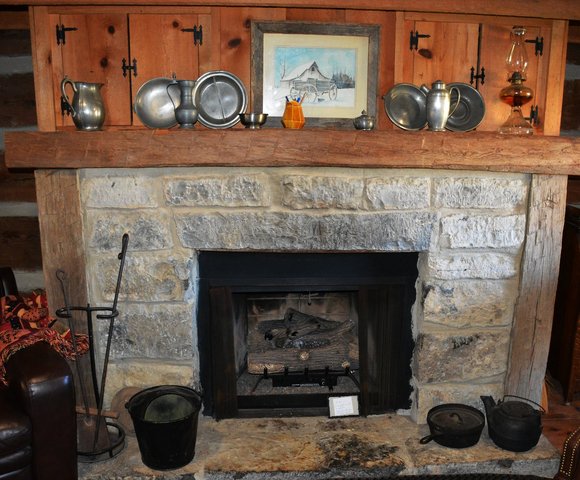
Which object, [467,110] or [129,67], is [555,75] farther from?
[129,67]

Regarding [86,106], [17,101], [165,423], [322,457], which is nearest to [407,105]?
[86,106]

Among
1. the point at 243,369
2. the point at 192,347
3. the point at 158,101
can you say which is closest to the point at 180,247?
the point at 192,347

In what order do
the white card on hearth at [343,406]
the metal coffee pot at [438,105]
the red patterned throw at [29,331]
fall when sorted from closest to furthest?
the red patterned throw at [29,331] → the metal coffee pot at [438,105] → the white card on hearth at [343,406]

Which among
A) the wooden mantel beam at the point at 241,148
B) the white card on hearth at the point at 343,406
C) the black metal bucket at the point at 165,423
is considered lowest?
the white card on hearth at the point at 343,406

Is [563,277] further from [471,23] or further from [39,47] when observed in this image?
[39,47]

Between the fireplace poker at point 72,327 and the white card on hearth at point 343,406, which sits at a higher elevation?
the fireplace poker at point 72,327

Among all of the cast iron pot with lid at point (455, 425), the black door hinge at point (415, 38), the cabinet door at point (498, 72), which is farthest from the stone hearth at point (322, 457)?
the black door hinge at point (415, 38)

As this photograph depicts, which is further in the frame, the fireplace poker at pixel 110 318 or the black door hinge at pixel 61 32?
the black door hinge at pixel 61 32

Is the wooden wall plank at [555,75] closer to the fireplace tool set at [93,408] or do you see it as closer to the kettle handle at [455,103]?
the kettle handle at [455,103]

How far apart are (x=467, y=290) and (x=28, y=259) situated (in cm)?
234

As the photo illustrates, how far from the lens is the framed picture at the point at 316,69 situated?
2.24m

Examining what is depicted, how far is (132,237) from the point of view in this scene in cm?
216

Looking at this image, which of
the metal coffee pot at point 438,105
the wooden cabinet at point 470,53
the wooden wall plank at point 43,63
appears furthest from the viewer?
the wooden cabinet at point 470,53

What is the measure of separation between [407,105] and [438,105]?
0.19 meters
